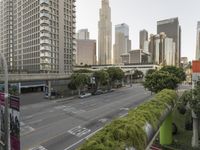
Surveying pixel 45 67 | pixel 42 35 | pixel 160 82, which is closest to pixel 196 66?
pixel 160 82

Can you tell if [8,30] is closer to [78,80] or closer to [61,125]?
[78,80]

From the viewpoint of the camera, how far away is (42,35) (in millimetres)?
99375

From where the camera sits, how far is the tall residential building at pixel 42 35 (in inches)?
3947

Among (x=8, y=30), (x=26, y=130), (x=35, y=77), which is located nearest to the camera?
(x=26, y=130)

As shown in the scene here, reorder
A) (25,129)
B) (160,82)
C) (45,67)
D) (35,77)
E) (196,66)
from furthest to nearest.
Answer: (45,67) → (35,77) → (160,82) → (25,129) → (196,66)

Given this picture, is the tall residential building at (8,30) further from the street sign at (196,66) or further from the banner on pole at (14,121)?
the banner on pole at (14,121)

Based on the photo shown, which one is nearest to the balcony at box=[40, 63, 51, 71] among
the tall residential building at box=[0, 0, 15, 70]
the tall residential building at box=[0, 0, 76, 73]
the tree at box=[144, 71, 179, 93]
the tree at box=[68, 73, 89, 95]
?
the tall residential building at box=[0, 0, 76, 73]

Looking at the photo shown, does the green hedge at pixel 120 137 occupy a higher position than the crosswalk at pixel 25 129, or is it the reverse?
the green hedge at pixel 120 137

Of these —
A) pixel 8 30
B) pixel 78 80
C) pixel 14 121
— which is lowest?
pixel 78 80

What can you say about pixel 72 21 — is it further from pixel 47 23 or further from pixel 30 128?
pixel 30 128

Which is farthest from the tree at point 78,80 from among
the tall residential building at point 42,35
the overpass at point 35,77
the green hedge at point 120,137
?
the green hedge at point 120,137

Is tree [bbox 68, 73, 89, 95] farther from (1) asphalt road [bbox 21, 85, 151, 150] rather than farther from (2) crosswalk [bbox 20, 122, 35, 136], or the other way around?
(2) crosswalk [bbox 20, 122, 35, 136]

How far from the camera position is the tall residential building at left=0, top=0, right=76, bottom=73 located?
100 metres

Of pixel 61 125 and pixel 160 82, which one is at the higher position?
pixel 160 82
